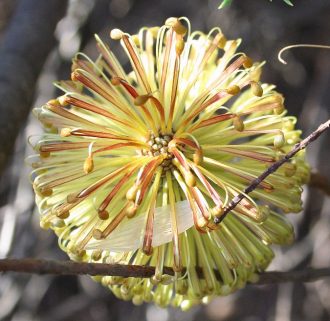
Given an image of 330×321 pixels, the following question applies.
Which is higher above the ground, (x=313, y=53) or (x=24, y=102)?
(x=313, y=53)

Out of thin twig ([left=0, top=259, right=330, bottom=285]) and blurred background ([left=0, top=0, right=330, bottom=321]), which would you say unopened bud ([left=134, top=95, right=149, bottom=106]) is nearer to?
thin twig ([left=0, top=259, right=330, bottom=285])

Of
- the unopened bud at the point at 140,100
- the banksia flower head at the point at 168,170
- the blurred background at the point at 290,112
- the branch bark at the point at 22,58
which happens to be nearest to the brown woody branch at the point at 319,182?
the banksia flower head at the point at 168,170

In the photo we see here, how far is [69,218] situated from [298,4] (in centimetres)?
154

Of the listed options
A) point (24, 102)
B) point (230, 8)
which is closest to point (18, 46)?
point (24, 102)

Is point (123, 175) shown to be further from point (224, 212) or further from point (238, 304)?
point (238, 304)

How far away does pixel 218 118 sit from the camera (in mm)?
1113

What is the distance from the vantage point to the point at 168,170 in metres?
1.17

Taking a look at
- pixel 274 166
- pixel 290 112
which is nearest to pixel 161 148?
pixel 274 166

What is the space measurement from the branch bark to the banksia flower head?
135 mm

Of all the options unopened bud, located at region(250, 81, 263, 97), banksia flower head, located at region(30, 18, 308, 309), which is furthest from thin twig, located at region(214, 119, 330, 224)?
unopened bud, located at region(250, 81, 263, 97)

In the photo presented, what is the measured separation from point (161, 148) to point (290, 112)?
144 cm

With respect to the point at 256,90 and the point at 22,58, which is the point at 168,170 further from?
the point at 22,58

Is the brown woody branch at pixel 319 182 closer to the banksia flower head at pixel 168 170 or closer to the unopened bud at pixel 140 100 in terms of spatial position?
the banksia flower head at pixel 168 170

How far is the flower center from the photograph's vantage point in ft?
3.80
